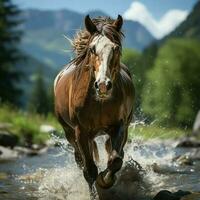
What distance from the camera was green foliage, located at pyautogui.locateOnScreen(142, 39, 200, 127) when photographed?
124 ft

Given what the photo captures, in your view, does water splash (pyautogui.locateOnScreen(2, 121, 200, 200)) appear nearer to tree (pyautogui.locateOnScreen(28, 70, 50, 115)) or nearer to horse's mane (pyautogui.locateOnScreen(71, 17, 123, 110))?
horse's mane (pyautogui.locateOnScreen(71, 17, 123, 110))

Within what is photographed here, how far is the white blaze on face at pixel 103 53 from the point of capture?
20.5 ft

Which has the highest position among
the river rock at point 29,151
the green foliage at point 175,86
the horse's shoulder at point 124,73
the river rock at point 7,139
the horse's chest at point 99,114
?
the horse's shoulder at point 124,73

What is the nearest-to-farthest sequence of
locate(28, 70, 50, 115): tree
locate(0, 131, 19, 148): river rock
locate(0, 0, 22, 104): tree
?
locate(0, 131, 19, 148): river rock < locate(0, 0, 22, 104): tree < locate(28, 70, 50, 115): tree

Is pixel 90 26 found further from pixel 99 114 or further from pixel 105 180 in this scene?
pixel 105 180

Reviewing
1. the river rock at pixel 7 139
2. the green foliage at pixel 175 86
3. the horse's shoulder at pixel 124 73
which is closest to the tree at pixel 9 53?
the green foliage at pixel 175 86

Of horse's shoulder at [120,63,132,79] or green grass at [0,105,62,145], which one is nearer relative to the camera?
horse's shoulder at [120,63,132,79]

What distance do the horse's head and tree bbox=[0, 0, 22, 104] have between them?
123 ft

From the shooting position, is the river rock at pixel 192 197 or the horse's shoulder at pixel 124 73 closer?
the river rock at pixel 192 197

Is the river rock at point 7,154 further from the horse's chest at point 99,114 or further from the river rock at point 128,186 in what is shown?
the horse's chest at point 99,114

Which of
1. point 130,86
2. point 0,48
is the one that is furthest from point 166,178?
point 0,48

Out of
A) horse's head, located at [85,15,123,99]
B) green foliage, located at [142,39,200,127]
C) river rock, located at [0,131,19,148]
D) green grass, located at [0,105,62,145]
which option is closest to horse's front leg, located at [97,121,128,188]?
horse's head, located at [85,15,123,99]

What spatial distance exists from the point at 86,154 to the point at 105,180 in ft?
2.45

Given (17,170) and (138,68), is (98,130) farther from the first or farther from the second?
(138,68)
